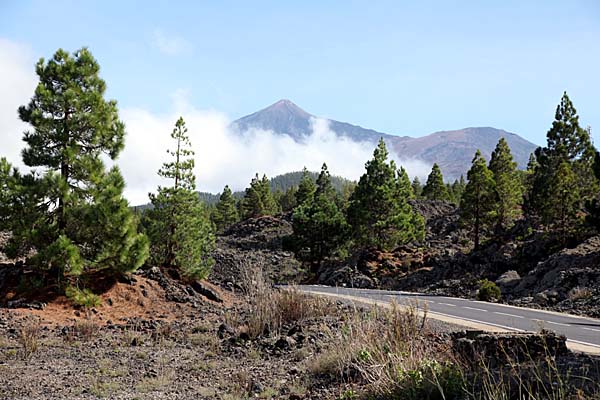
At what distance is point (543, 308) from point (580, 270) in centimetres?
481

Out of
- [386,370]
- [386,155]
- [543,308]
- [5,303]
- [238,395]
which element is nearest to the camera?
[386,370]

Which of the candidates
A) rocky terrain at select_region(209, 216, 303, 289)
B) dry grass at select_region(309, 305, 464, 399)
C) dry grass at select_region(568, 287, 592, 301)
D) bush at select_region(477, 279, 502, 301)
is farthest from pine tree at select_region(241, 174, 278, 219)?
dry grass at select_region(309, 305, 464, 399)

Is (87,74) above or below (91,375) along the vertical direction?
above

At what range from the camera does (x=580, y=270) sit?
22.4 metres

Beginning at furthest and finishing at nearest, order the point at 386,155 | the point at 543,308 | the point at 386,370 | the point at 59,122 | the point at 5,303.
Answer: the point at 386,155
the point at 543,308
the point at 59,122
the point at 5,303
the point at 386,370

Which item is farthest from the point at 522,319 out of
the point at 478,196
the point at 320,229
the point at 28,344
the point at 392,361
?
the point at 320,229

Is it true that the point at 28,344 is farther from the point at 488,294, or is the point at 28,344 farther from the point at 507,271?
the point at 507,271

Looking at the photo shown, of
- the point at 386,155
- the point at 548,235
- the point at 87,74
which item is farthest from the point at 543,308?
the point at 386,155

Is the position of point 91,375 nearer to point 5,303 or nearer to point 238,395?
point 238,395

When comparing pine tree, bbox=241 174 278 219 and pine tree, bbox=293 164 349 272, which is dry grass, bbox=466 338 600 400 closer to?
pine tree, bbox=293 164 349 272

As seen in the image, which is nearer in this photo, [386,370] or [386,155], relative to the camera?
[386,370]

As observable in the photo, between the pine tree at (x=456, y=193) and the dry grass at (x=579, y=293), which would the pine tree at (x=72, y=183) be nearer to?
the dry grass at (x=579, y=293)

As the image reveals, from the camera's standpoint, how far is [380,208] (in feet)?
119

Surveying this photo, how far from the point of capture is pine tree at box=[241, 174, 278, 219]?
85.9 meters
